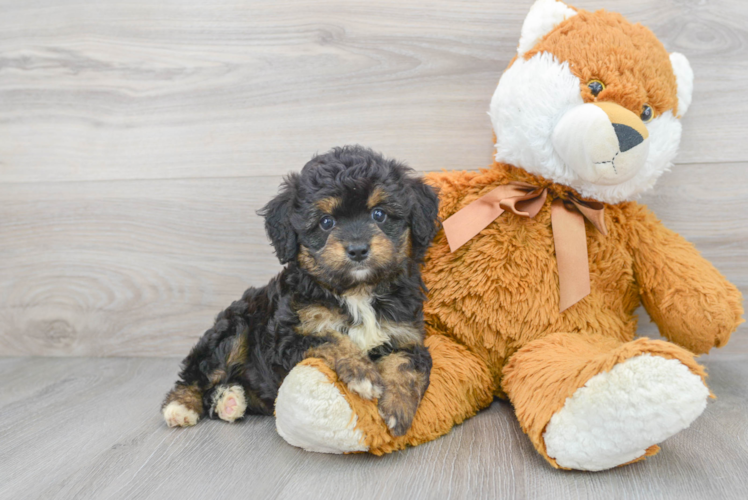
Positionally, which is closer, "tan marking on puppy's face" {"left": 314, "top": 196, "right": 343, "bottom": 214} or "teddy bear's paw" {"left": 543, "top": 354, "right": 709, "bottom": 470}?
"teddy bear's paw" {"left": 543, "top": 354, "right": 709, "bottom": 470}

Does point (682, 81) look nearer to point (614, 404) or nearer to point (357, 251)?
point (614, 404)

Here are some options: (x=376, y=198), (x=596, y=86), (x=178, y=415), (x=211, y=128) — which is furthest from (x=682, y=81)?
(x=178, y=415)

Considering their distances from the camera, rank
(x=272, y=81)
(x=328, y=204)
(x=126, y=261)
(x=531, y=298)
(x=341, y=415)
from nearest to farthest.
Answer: (x=341, y=415) < (x=328, y=204) < (x=531, y=298) < (x=272, y=81) < (x=126, y=261)

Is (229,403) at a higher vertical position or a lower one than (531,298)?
lower

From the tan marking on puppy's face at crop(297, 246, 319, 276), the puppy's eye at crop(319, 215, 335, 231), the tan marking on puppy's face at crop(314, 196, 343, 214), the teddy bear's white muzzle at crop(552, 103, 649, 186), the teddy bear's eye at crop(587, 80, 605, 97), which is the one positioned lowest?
the tan marking on puppy's face at crop(297, 246, 319, 276)

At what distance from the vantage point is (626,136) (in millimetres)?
1724

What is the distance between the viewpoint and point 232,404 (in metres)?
2.01

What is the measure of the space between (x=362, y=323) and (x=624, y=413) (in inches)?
30.5

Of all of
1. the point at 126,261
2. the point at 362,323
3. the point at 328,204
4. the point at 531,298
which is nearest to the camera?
the point at 328,204

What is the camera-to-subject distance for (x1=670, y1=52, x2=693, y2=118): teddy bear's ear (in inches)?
78.3

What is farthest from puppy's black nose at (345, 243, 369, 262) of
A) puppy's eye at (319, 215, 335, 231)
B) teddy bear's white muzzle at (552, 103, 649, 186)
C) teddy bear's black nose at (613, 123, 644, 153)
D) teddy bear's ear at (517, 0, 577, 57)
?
teddy bear's ear at (517, 0, 577, 57)

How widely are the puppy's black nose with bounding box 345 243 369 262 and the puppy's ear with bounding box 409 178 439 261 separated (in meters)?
0.26

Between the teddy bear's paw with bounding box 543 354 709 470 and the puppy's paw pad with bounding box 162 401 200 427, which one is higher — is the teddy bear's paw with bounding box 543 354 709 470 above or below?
above

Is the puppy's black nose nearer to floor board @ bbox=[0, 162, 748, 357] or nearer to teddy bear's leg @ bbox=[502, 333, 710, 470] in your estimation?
teddy bear's leg @ bbox=[502, 333, 710, 470]
